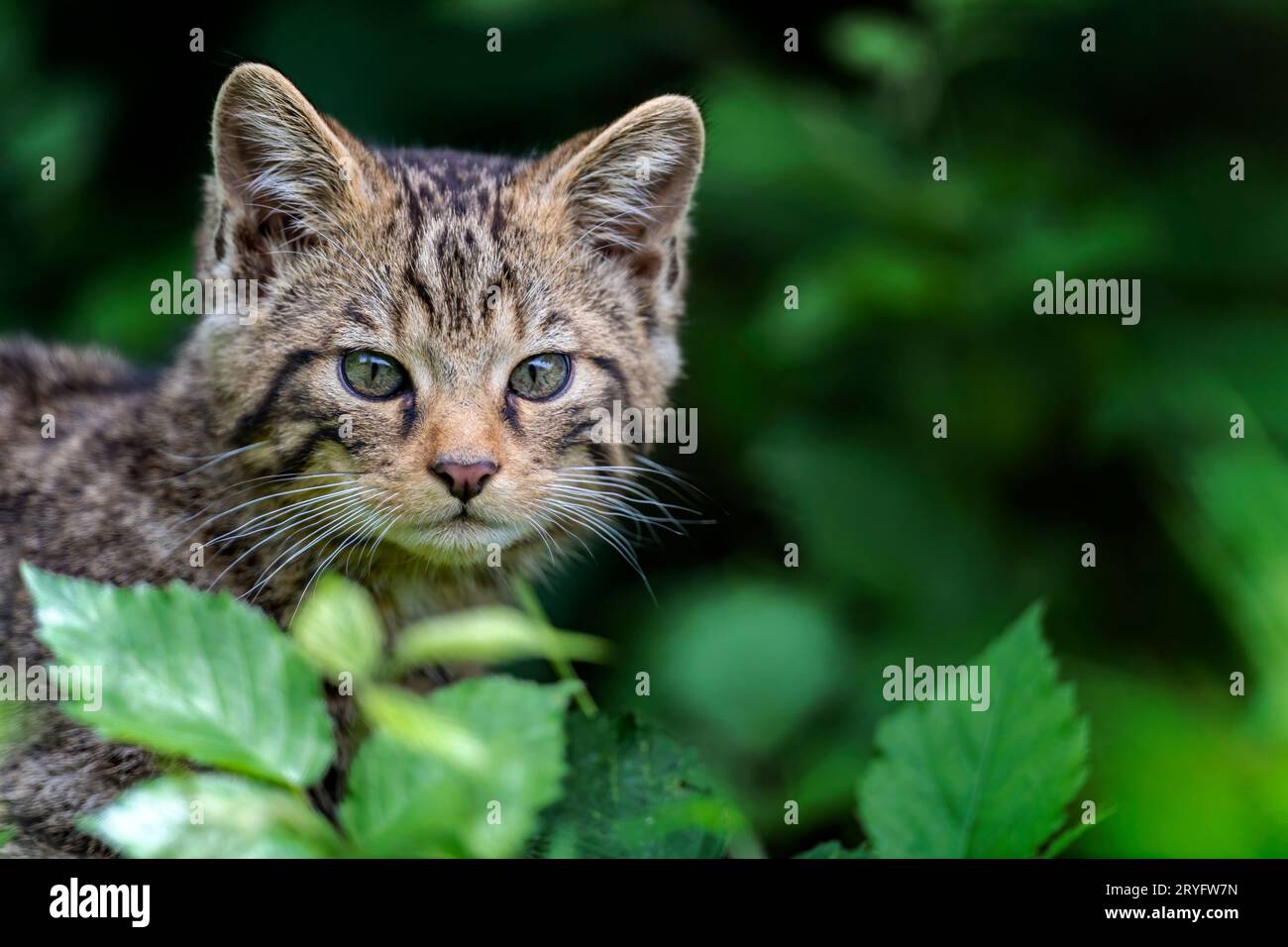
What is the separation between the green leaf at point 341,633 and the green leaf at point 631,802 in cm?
45

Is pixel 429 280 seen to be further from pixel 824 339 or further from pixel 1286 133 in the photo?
pixel 1286 133

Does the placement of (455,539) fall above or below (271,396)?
below

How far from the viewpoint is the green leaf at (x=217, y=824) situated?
4.12 ft

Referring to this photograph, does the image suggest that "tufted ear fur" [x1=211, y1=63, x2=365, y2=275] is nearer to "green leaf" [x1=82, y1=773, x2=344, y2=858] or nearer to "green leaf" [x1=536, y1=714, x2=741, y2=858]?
"green leaf" [x1=536, y1=714, x2=741, y2=858]

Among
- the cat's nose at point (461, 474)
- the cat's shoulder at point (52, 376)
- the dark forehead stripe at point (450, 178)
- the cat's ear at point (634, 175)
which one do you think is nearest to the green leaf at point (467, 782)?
the cat's nose at point (461, 474)

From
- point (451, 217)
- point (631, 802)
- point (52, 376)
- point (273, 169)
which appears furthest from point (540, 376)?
point (631, 802)

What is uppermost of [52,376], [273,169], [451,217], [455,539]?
[273,169]

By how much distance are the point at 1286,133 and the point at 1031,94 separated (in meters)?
1.11

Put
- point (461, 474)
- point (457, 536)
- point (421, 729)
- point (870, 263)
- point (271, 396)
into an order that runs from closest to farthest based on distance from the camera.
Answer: point (421, 729), point (461, 474), point (457, 536), point (271, 396), point (870, 263)

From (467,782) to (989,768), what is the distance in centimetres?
72

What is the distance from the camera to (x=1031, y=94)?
6383 mm

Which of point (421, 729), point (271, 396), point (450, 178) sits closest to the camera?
point (421, 729)

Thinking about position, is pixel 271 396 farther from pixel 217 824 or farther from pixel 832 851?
pixel 217 824

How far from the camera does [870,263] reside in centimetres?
507
